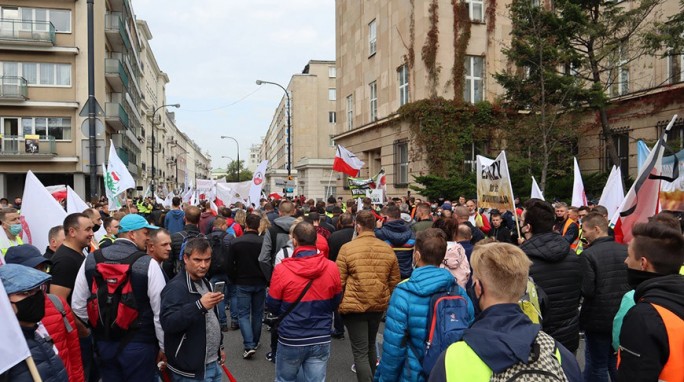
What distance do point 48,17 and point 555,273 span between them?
3554cm

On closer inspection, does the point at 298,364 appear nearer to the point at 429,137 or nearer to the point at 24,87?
the point at 429,137

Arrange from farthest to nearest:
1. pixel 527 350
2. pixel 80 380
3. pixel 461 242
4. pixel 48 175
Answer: pixel 48 175 → pixel 461 242 → pixel 80 380 → pixel 527 350

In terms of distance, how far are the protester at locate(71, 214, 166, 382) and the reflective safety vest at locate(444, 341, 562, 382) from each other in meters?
2.73

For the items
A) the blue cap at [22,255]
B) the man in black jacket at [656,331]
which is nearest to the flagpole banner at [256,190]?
the blue cap at [22,255]

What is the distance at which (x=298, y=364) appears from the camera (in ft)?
15.0

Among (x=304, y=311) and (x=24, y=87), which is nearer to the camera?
(x=304, y=311)

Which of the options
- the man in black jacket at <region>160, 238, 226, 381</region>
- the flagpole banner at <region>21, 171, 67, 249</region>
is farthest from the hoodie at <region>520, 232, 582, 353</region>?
the flagpole banner at <region>21, 171, 67, 249</region>

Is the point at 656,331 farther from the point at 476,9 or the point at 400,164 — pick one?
the point at 476,9

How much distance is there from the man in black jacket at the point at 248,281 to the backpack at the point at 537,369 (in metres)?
5.56

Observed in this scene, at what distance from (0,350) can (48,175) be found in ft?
116

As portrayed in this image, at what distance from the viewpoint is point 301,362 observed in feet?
15.2

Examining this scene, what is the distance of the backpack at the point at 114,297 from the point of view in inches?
153

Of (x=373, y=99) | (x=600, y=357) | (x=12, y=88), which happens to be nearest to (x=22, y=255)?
(x=600, y=357)

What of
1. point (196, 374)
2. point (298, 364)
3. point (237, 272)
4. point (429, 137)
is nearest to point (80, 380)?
point (196, 374)
